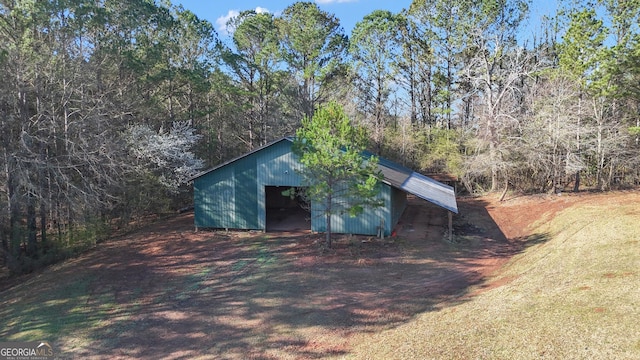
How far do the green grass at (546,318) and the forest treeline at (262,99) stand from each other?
44.1ft

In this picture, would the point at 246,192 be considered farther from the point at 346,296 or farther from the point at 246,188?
the point at 346,296

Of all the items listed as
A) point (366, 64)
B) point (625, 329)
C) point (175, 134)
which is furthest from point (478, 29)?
point (625, 329)

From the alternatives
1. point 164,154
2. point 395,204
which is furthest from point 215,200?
point 395,204

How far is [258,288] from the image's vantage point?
467 inches

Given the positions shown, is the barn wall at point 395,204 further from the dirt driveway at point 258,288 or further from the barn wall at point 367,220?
the dirt driveway at point 258,288

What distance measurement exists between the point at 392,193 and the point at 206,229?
940cm

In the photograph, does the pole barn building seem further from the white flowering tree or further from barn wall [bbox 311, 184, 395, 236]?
the white flowering tree

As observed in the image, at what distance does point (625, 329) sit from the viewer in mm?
6734

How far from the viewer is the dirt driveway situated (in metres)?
8.94

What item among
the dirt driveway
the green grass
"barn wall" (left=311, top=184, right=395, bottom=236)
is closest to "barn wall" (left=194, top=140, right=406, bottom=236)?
"barn wall" (left=311, top=184, right=395, bottom=236)

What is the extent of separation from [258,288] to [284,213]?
11.7m

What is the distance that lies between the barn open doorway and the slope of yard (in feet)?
5.57

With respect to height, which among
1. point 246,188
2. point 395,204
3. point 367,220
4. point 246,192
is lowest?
point 367,220

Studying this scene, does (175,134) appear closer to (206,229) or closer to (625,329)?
(206,229)
